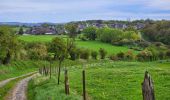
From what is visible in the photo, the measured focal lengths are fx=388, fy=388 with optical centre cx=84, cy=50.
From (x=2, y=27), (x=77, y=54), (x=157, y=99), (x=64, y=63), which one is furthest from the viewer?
(x=77, y=54)

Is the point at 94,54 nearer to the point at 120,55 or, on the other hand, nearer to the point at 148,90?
the point at 120,55

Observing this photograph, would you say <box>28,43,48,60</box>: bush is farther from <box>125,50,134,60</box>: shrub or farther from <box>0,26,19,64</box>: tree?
<box>125,50,134,60</box>: shrub

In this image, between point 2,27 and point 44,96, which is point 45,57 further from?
point 44,96

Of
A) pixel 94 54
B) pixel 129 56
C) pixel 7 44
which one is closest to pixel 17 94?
pixel 7 44

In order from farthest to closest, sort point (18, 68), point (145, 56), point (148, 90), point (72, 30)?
point (145, 56) → point (18, 68) → point (72, 30) → point (148, 90)

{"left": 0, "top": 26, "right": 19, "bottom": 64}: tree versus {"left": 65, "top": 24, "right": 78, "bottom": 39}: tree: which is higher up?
{"left": 65, "top": 24, "right": 78, "bottom": 39}: tree

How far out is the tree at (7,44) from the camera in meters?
96.4

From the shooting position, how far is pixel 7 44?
98.9m

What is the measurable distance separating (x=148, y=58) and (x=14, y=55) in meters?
53.9

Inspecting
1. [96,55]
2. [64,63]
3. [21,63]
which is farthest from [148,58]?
[21,63]

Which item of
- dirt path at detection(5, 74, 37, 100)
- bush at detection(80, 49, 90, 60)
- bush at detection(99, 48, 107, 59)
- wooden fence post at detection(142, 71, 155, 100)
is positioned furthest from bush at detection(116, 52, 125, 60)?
wooden fence post at detection(142, 71, 155, 100)

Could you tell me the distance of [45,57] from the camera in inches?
4875

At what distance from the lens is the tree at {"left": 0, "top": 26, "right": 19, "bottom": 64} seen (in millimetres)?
96375

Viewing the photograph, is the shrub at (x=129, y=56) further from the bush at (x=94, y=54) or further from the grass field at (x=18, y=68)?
the grass field at (x=18, y=68)
